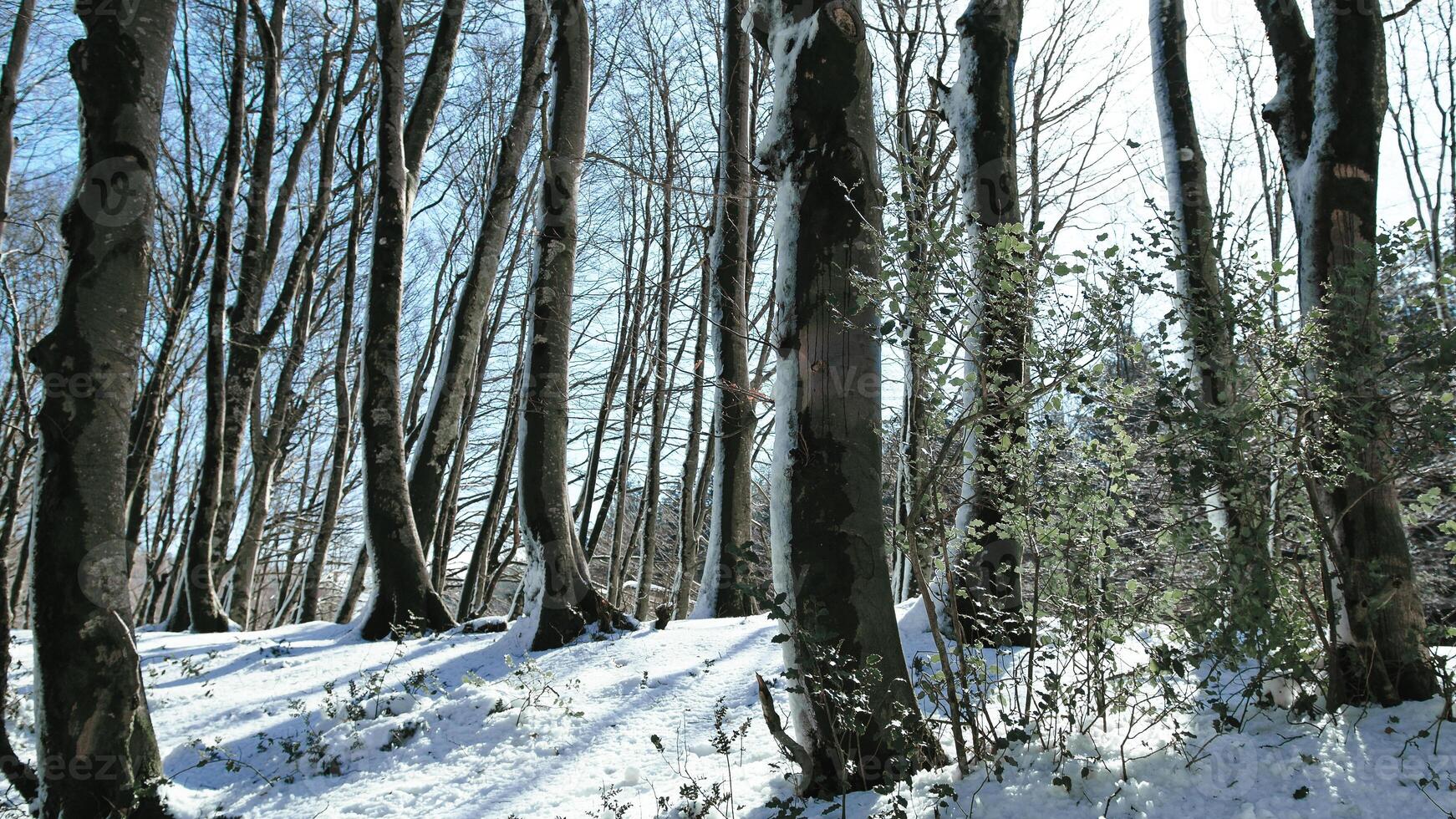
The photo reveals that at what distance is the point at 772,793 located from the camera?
131 inches

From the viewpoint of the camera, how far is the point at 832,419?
333cm

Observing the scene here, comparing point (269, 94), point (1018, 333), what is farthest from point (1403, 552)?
point (269, 94)

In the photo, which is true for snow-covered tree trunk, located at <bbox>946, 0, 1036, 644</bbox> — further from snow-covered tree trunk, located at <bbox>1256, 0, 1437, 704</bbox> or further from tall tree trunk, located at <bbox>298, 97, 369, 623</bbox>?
tall tree trunk, located at <bbox>298, 97, 369, 623</bbox>

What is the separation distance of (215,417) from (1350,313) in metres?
10.6

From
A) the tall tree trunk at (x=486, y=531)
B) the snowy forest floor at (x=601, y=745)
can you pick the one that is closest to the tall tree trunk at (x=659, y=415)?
the tall tree trunk at (x=486, y=531)

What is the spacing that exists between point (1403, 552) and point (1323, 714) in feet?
2.76

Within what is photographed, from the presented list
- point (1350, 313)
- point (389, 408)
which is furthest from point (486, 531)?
point (1350, 313)

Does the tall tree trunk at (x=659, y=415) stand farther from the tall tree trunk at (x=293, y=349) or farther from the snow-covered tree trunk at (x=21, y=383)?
the snow-covered tree trunk at (x=21, y=383)

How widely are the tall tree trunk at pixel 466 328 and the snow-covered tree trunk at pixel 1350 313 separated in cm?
732

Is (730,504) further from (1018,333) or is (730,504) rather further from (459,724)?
(1018,333)

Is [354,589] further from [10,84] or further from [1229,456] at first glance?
[1229,456]

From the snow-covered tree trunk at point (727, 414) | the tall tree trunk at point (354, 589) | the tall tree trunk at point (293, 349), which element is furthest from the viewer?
the tall tree trunk at point (293, 349)

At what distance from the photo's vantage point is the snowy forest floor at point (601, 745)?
2857 mm

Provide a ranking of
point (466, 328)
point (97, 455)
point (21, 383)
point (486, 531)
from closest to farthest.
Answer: point (97, 455) → point (466, 328) → point (21, 383) → point (486, 531)
